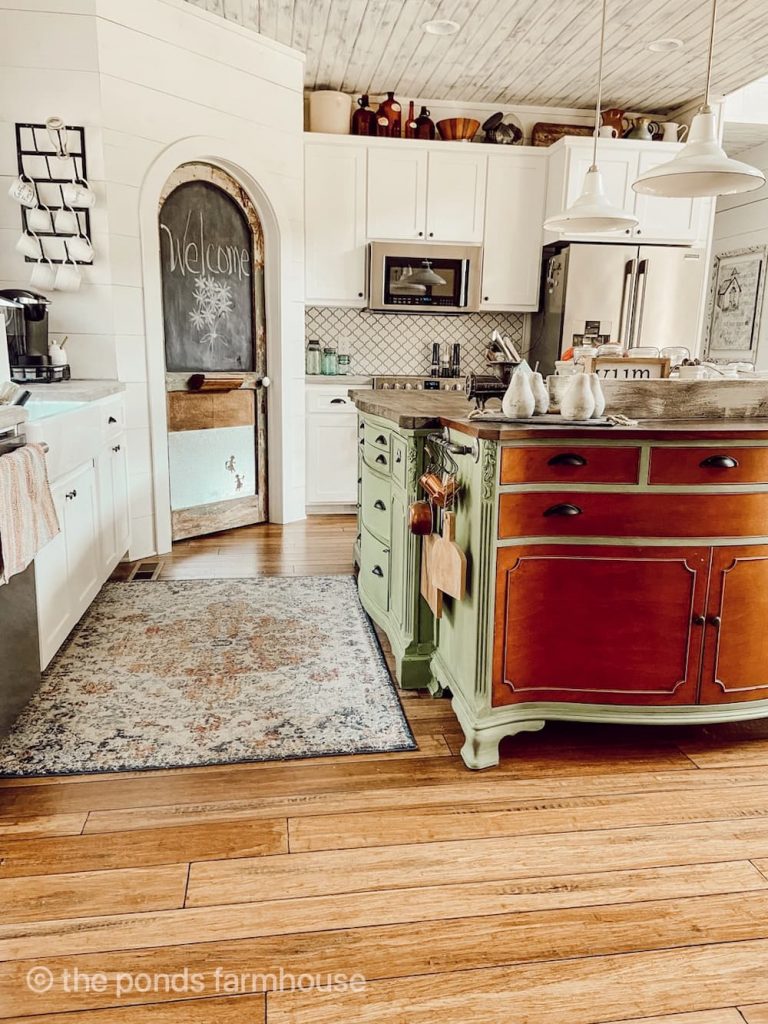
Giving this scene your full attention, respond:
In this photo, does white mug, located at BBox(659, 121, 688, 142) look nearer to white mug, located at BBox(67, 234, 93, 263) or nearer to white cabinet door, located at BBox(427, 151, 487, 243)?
white cabinet door, located at BBox(427, 151, 487, 243)

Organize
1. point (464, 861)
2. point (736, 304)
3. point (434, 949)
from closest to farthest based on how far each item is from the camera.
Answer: point (434, 949)
point (464, 861)
point (736, 304)

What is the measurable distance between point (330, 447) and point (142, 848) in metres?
3.77

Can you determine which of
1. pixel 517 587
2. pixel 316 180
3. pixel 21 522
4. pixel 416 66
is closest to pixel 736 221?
pixel 416 66

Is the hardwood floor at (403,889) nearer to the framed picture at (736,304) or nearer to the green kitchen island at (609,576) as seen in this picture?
the green kitchen island at (609,576)

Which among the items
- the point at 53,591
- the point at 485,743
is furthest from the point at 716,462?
the point at 53,591

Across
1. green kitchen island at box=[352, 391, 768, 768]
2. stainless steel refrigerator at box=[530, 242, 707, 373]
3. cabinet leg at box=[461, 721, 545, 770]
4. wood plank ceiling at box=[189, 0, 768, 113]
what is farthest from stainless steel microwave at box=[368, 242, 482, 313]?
cabinet leg at box=[461, 721, 545, 770]

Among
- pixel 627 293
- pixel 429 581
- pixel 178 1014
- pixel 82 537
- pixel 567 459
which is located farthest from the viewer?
pixel 627 293

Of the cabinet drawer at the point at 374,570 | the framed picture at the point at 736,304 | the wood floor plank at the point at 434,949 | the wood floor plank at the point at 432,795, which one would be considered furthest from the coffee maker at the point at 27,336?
the framed picture at the point at 736,304

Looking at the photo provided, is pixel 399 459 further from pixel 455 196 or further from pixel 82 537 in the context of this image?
pixel 455 196

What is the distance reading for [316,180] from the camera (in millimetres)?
5242

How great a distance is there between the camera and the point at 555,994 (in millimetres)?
1402

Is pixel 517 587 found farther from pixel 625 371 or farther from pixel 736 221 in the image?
pixel 736 221

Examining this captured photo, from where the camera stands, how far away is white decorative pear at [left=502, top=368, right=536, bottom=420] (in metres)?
2.15

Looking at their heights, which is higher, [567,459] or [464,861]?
[567,459]
